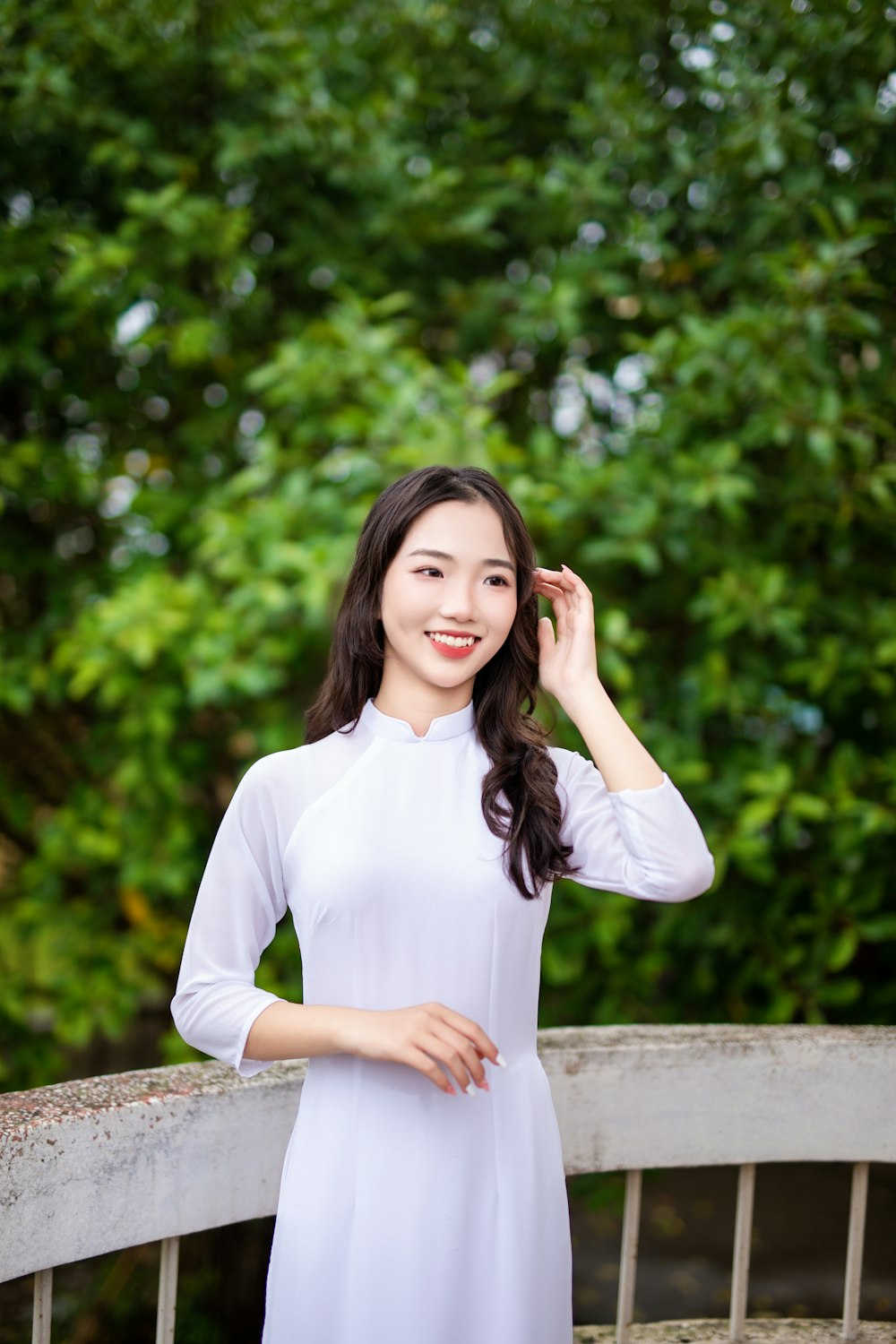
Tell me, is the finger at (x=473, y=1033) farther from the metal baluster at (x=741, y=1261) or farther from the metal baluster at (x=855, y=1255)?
the metal baluster at (x=855, y=1255)

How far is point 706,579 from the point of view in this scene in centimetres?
249

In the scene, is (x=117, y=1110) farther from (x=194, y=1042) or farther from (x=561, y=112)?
(x=561, y=112)

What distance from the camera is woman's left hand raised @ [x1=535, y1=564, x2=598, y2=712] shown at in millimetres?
1445

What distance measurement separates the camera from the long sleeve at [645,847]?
4.35 ft

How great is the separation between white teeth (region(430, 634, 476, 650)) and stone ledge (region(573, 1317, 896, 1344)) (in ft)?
4.21

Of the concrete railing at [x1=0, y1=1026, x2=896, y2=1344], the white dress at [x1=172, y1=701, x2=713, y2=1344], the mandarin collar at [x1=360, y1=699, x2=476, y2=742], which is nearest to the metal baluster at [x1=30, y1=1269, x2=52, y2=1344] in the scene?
the concrete railing at [x1=0, y1=1026, x2=896, y2=1344]

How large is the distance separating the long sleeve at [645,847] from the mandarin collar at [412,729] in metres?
0.21

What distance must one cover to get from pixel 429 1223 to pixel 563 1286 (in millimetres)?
226

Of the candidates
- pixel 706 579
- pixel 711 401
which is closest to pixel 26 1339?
pixel 706 579

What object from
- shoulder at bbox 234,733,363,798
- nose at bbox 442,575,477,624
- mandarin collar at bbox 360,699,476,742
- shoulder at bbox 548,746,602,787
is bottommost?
shoulder at bbox 234,733,363,798

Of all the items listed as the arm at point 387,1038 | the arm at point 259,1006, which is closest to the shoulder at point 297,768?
the arm at point 259,1006

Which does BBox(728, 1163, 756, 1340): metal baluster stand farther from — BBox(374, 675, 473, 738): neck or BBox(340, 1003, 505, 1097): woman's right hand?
BBox(374, 675, 473, 738): neck

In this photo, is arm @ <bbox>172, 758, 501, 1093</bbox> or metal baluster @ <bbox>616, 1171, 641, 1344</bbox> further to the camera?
metal baluster @ <bbox>616, 1171, 641, 1344</bbox>

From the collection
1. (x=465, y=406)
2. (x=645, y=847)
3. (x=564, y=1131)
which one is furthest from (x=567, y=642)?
(x=465, y=406)
